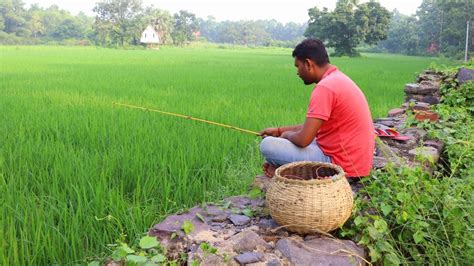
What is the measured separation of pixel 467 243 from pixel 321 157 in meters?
0.92

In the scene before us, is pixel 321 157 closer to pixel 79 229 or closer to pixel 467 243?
pixel 467 243

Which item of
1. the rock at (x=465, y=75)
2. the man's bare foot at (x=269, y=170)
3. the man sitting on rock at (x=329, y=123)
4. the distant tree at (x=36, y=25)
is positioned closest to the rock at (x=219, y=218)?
the man sitting on rock at (x=329, y=123)

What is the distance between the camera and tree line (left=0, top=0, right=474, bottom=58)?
28688 millimetres

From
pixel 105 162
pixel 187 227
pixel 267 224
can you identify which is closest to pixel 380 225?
pixel 267 224

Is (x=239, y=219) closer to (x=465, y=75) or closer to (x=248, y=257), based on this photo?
(x=248, y=257)

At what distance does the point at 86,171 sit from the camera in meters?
2.76

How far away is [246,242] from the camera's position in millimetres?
1845

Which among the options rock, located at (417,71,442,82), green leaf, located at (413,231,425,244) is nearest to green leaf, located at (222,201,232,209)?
green leaf, located at (413,231,425,244)

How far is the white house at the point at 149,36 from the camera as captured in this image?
138 feet

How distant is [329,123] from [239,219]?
0.78 meters

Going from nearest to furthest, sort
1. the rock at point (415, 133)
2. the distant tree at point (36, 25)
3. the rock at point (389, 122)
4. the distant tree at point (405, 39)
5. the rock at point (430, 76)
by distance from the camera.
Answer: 1. the rock at point (415, 133)
2. the rock at point (389, 122)
3. the rock at point (430, 76)
4. the distant tree at point (405, 39)
5. the distant tree at point (36, 25)

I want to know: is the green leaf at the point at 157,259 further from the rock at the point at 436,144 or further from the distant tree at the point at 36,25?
the distant tree at the point at 36,25

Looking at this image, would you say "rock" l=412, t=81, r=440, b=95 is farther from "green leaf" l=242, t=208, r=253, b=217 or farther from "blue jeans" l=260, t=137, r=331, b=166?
"green leaf" l=242, t=208, r=253, b=217

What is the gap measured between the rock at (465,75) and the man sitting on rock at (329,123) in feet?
11.6
